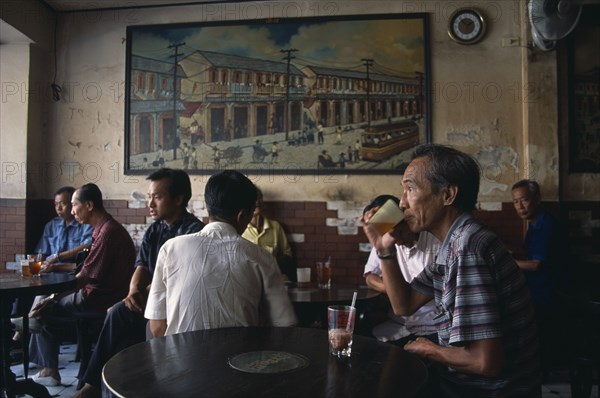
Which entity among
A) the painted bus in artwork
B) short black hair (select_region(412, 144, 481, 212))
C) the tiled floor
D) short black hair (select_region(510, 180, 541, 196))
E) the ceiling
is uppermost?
the ceiling

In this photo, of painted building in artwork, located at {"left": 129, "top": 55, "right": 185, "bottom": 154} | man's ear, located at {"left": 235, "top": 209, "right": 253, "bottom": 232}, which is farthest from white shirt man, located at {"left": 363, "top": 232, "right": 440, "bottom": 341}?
painted building in artwork, located at {"left": 129, "top": 55, "right": 185, "bottom": 154}

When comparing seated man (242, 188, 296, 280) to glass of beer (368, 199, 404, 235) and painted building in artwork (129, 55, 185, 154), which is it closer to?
painted building in artwork (129, 55, 185, 154)

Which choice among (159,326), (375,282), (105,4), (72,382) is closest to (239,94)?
(105,4)

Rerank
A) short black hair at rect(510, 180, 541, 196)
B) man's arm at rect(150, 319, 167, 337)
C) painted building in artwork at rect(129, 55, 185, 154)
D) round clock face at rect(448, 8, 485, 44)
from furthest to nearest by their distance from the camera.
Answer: painted building in artwork at rect(129, 55, 185, 154) < round clock face at rect(448, 8, 485, 44) < short black hair at rect(510, 180, 541, 196) < man's arm at rect(150, 319, 167, 337)

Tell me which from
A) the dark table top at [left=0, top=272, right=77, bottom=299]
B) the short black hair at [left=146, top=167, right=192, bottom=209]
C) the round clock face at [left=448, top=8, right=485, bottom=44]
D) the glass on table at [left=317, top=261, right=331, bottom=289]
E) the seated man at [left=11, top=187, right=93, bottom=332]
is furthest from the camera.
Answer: the seated man at [left=11, top=187, right=93, bottom=332]

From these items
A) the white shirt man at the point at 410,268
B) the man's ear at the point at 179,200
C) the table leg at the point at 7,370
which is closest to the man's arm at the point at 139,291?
the man's ear at the point at 179,200

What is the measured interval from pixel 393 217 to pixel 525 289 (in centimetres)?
52

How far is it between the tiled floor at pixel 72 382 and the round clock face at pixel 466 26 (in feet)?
9.80

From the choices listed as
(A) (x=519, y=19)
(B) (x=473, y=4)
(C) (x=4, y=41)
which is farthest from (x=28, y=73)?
(A) (x=519, y=19)

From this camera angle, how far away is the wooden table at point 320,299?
3.17 meters

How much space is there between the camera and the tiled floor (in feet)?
12.4

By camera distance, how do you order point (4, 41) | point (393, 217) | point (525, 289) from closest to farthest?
point (525, 289)
point (393, 217)
point (4, 41)

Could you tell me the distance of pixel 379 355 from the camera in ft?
5.61

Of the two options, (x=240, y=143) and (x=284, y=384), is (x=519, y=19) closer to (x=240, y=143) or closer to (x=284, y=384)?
(x=240, y=143)
